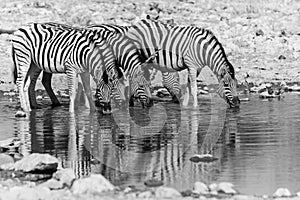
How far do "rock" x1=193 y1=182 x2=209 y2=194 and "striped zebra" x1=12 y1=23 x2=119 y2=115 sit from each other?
6.34 meters

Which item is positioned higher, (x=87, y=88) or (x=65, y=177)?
(x=87, y=88)

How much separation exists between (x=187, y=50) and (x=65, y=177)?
753cm

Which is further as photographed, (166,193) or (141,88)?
(141,88)

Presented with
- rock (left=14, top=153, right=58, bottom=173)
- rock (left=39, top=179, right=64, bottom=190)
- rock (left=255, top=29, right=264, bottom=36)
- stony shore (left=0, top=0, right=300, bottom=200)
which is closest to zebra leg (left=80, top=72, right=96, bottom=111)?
stony shore (left=0, top=0, right=300, bottom=200)

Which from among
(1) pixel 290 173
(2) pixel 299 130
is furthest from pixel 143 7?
(1) pixel 290 173

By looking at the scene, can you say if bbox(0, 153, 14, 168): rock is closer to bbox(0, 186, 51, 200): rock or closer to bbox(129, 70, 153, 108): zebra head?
bbox(0, 186, 51, 200): rock

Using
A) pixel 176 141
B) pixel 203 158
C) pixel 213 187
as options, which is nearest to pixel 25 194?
pixel 213 187

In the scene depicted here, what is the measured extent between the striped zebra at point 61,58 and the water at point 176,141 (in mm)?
492

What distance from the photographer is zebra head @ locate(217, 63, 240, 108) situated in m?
14.0

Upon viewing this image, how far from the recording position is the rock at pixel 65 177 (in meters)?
7.28

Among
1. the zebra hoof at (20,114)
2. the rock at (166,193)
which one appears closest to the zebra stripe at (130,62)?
the zebra hoof at (20,114)

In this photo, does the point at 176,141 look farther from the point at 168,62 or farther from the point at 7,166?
the point at 168,62

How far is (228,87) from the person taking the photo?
1420 centimetres

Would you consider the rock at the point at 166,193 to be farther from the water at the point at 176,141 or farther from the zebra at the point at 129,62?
the zebra at the point at 129,62
